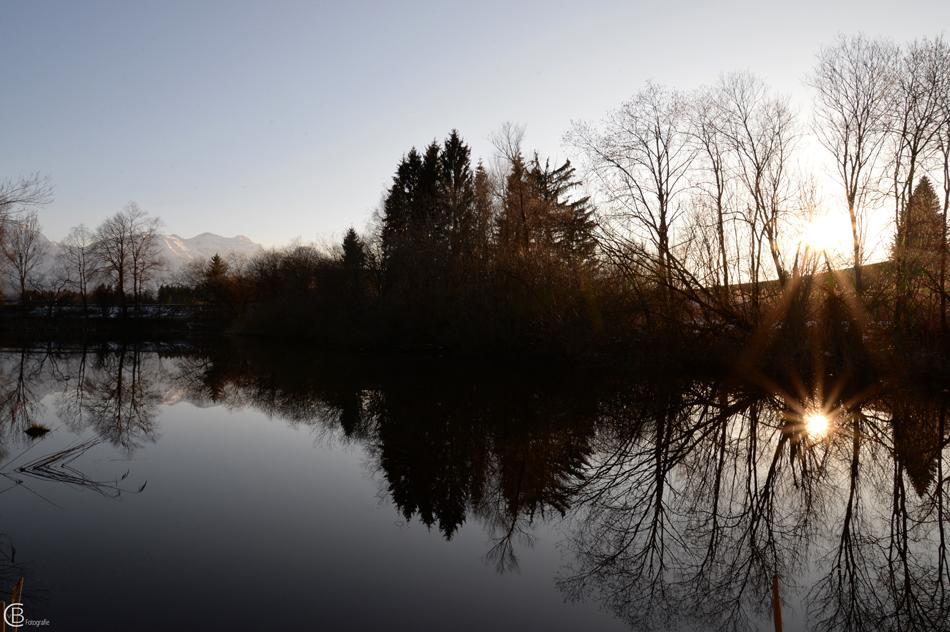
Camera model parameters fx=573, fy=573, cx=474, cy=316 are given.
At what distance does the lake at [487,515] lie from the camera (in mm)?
5102

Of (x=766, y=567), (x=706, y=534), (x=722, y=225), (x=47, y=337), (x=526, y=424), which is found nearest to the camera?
(x=766, y=567)

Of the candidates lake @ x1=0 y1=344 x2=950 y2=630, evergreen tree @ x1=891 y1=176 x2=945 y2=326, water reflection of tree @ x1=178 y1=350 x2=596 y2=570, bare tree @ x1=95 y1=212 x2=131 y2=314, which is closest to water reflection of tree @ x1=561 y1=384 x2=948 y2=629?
lake @ x1=0 y1=344 x2=950 y2=630

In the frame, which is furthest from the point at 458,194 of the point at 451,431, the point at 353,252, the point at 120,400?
the point at 451,431

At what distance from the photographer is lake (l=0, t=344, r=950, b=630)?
5.10 metres

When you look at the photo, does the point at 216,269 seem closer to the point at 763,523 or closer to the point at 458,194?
the point at 458,194

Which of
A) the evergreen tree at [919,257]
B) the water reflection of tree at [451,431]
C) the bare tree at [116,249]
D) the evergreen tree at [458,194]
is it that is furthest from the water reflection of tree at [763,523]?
the bare tree at [116,249]

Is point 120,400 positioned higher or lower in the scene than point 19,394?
lower

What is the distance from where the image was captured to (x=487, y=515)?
24.4 feet

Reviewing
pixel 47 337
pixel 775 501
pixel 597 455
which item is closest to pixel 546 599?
pixel 775 501

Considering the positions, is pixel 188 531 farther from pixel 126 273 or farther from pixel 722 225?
pixel 126 273

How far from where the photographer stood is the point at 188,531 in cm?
694

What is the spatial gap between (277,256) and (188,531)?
56474 millimetres

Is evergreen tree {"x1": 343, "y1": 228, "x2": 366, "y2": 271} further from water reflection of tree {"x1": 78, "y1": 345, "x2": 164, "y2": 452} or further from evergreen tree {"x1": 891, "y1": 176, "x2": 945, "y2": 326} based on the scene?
evergreen tree {"x1": 891, "y1": 176, "x2": 945, "y2": 326}

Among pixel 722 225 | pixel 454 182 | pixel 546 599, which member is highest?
pixel 454 182
